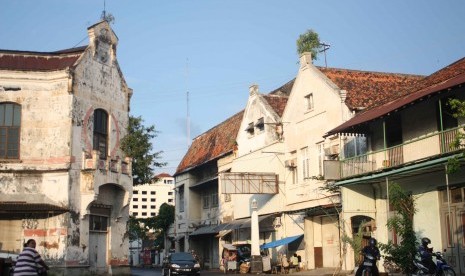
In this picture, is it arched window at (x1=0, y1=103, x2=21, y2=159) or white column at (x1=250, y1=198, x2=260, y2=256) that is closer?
arched window at (x1=0, y1=103, x2=21, y2=159)

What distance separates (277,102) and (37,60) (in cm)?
1696

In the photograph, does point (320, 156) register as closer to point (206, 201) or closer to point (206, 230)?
point (206, 230)

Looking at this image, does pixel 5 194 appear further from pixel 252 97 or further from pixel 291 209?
pixel 252 97

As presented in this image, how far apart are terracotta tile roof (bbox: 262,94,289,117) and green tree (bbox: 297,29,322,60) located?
724cm

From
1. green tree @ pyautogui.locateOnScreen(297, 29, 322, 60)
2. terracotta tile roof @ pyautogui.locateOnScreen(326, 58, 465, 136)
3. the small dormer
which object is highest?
green tree @ pyautogui.locateOnScreen(297, 29, 322, 60)

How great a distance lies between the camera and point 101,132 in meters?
32.8

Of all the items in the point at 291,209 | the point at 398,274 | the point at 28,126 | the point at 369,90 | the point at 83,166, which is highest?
the point at 369,90

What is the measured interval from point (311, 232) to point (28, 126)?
16.7 m

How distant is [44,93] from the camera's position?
30688mm

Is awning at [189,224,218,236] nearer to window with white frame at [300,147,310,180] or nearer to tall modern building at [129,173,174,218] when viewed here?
window with white frame at [300,147,310,180]

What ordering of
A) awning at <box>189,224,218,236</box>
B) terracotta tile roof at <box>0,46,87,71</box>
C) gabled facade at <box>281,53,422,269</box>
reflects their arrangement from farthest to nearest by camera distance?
awning at <box>189,224,218,236</box>, gabled facade at <box>281,53,422,269</box>, terracotta tile roof at <box>0,46,87,71</box>

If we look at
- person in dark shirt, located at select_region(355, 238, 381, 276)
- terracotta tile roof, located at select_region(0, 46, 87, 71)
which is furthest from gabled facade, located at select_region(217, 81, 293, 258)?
person in dark shirt, located at select_region(355, 238, 381, 276)

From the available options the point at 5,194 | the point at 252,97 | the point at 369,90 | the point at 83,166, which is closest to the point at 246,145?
the point at 252,97

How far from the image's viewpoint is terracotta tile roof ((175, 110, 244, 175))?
47906 mm
